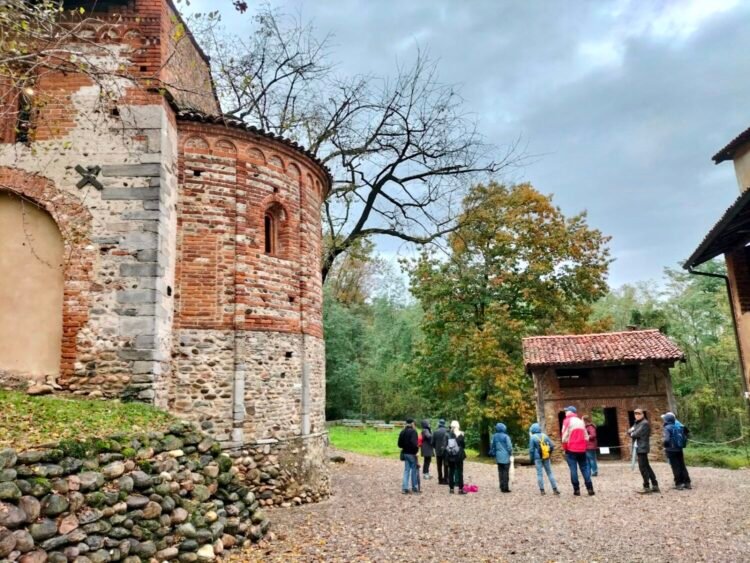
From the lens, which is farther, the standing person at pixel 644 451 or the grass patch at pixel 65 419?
the standing person at pixel 644 451

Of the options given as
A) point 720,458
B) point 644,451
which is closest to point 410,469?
point 644,451

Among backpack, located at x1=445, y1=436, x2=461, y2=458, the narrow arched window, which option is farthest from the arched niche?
backpack, located at x1=445, y1=436, x2=461, y2=458

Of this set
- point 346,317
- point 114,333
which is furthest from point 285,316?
point 346,317

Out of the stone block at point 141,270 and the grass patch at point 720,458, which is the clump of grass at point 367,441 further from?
the stone block at point 141,270

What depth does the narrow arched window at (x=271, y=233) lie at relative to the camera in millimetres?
11781

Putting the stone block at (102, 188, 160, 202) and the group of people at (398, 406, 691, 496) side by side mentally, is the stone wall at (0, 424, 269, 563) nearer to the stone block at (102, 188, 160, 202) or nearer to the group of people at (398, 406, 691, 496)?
the stone block at (102, 188, 160, 202)

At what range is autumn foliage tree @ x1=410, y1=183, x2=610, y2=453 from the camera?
21.8 metres

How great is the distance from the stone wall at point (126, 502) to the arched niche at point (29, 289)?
325 centimetres

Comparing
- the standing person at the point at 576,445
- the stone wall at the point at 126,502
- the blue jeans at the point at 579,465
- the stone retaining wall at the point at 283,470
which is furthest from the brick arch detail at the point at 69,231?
the blue jeans at the point at 579,465

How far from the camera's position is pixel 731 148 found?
15.4 meters

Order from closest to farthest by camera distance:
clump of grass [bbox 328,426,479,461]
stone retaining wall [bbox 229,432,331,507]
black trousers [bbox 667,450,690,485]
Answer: stone retaining wall [bbox 229,432,331,507] → black trousers [bbox 667,450,690,485] → clump of grass [bbox 328,426,479,461]

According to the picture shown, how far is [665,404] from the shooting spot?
60.5 feet

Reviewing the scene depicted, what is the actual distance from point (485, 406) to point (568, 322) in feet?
16.8

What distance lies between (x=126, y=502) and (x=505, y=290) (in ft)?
61.0
